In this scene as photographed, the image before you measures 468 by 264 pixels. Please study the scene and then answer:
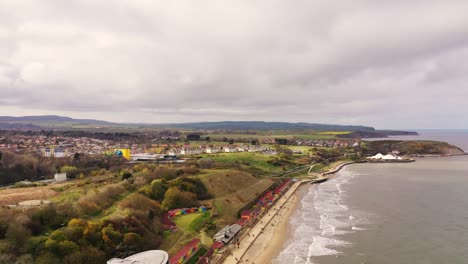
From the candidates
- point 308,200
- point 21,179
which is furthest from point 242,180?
point 21,179

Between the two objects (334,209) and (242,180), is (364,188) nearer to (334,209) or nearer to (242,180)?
(334,209)

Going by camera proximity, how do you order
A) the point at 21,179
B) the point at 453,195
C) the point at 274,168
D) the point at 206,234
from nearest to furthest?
the point at 206,234
the point at 453,195
the point at 21,179
the point at 274,168

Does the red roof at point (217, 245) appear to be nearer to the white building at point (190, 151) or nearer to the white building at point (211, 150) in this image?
the white building at point (190, 151)

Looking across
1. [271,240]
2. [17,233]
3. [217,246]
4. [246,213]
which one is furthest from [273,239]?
[17,233]

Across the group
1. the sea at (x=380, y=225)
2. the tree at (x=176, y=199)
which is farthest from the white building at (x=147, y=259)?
the tree at (x=176, y=199)

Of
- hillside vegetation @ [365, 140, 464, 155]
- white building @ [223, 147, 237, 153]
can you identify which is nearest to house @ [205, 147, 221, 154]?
white building @ [223, 147, 237, 153]

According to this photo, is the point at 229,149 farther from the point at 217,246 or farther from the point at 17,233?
the point at 17,233

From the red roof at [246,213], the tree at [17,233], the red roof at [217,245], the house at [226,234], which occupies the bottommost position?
the red roof at [246,213]
